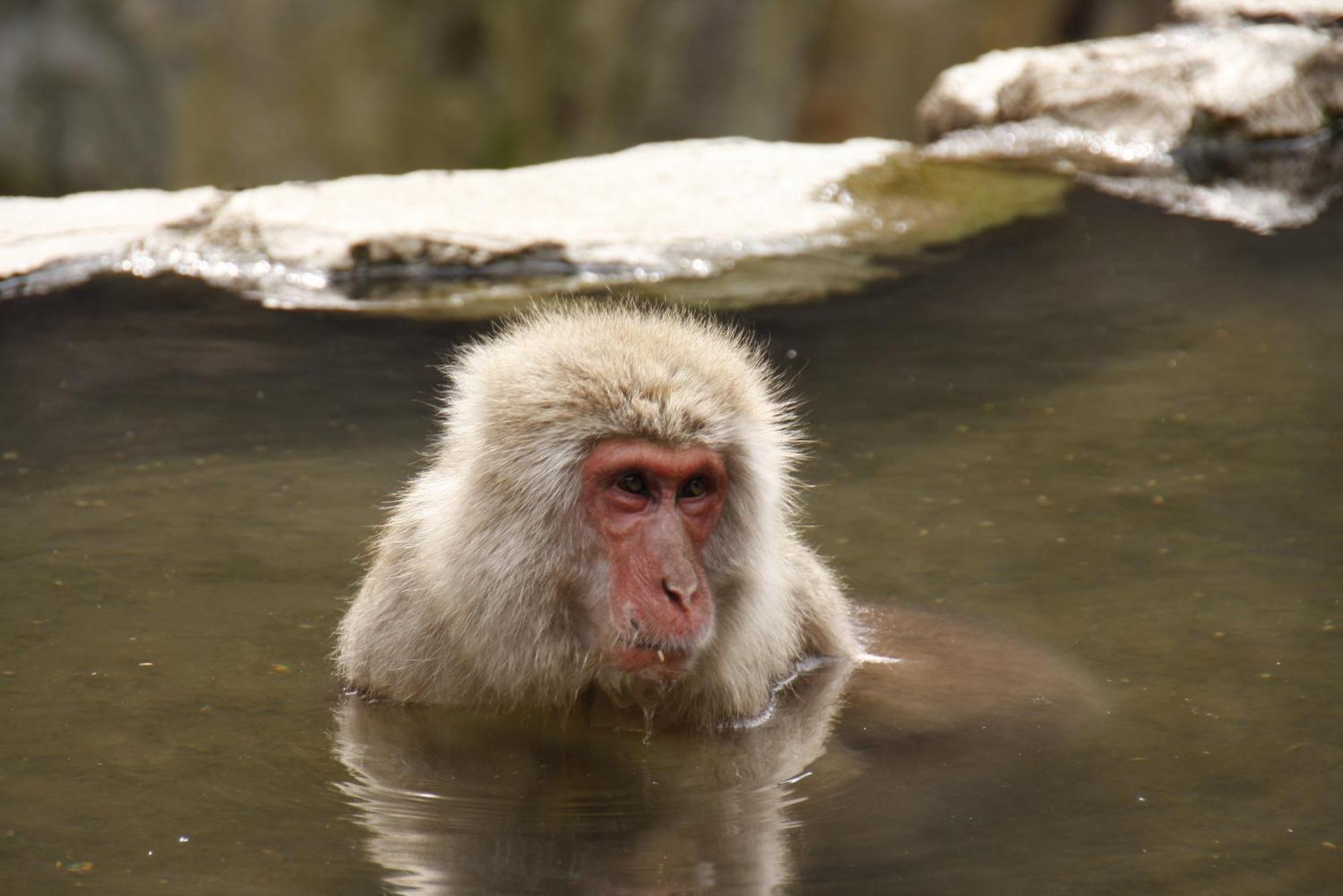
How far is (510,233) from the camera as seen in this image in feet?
23.5

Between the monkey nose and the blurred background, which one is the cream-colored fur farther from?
the blurred background

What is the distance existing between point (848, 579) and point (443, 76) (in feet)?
34.7

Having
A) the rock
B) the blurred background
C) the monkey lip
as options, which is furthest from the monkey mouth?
the blurred background

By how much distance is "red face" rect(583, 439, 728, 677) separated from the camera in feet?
11.4

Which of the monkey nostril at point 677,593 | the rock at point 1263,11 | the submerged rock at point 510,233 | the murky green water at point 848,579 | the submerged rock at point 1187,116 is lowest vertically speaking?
the murky green water at point 848,579

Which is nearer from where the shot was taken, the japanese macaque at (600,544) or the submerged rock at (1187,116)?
the japanese macaque at (600,544)

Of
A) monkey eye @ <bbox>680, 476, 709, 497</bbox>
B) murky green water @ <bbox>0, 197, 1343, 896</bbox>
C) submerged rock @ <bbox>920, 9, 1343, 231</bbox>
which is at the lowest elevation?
murky green water @ <bbox>0, 197, 1343, 896</bbox>

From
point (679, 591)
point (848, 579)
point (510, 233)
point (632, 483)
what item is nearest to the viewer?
point (679, 591)

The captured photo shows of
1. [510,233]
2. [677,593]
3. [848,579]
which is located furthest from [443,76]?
[677,593]

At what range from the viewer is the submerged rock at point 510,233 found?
6926mm

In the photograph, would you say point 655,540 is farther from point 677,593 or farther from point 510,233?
point 510,233

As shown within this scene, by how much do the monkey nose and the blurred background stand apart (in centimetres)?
1123

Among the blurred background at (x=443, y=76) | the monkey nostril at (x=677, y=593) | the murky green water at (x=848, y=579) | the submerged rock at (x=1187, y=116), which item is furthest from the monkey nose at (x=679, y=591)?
the blurred background at (x=443, y=76)

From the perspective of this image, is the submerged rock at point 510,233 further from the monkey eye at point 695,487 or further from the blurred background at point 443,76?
the blurred background at point 443,76
